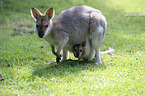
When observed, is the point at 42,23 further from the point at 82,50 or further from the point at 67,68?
the point at 82,50

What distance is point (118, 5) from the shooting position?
51.5 ft

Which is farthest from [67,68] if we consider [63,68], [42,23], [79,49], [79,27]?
[42,23]

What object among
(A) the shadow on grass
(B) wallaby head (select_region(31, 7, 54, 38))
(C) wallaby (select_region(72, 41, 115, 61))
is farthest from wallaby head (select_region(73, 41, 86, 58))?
(B) wallaby head (select_region(31, 7, 54, 38))

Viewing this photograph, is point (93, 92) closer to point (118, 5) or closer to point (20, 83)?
point (20, 83)

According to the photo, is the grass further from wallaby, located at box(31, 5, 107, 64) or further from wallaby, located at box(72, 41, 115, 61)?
wallaby, located at box(31, 5, 107, 64)

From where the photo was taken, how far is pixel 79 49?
5688 mm

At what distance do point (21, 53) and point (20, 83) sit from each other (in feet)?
7.05

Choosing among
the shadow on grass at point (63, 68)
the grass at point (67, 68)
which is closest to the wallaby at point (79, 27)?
the shadow on grass at point (63, 68)

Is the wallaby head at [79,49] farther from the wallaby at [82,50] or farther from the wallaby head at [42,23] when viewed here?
the wallaby head at [42,23]

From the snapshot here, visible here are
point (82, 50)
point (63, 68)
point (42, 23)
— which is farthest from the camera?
point (82, 50)

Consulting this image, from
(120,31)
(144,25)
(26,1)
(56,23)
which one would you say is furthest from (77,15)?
(26,1)

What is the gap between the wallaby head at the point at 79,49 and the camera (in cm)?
563

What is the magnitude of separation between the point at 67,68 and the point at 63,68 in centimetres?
11

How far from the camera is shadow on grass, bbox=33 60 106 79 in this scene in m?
5.05
